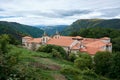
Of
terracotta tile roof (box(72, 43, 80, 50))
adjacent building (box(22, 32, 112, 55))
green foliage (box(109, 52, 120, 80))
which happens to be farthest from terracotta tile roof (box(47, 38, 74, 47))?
green foliage (box(109, 52, 120, 80))

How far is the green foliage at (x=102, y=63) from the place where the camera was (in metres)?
42.3

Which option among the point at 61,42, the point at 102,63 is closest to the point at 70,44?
the point at 61,42

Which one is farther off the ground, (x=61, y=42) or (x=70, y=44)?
(x=61, y=42)

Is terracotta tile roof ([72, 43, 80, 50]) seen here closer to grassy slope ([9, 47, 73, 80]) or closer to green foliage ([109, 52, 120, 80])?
green foliage ([109, 52, 120, 80])

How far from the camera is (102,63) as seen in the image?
4300cm

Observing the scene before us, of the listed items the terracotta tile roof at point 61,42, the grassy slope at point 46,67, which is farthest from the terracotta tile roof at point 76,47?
the grassy slope at point 46,67

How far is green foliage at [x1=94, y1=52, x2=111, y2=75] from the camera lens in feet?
139

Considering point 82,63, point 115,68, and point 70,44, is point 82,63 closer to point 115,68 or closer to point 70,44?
point 115,68

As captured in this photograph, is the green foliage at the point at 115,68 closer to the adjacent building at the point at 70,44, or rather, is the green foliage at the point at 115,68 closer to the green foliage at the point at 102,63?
the green foliage at the point at 102,63

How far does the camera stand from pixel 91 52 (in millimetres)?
55438

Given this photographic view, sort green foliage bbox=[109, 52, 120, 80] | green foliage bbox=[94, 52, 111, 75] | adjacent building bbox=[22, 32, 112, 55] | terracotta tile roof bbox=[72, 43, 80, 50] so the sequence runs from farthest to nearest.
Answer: terracotta tile roof bbox=[72, 43, 80, 50] → adjacent building bbox=[22, 32, 112, 55] → green foliage bbox=[94, 52, 111, 75] → green foliage bbox=[109, 52, 120, 80]

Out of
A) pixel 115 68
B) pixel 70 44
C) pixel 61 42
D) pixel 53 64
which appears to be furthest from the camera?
pixel 61 42

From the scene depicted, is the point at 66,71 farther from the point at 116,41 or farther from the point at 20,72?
the point at 116,41

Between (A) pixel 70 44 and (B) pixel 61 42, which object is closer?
(A) pixel 70 44
